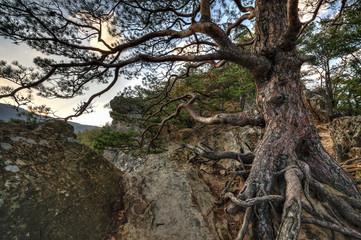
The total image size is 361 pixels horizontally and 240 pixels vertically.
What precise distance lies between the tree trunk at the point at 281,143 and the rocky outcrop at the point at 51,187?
1616mm

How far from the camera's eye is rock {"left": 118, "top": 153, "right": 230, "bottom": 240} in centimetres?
162

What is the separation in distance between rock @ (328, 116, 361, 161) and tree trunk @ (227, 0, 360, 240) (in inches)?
94.7

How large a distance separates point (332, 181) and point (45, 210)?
3.53 m

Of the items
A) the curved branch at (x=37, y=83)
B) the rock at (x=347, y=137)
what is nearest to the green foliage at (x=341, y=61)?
the rock at (x=347, y=137)

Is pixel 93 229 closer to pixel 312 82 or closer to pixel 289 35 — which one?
pixel 289 35

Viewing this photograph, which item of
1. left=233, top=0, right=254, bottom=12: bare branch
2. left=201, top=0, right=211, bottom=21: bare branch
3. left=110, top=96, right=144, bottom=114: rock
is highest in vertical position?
left=233, top=0, right=254, bottom=12: bare branch

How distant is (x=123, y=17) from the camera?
3203 mm

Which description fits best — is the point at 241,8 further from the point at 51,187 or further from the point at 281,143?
the point at 51,187

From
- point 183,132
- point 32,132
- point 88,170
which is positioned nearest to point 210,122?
point 88,170

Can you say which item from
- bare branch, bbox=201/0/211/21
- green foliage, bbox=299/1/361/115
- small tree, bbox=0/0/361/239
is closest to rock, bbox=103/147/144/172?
small tree, bbox=0/0/361/239

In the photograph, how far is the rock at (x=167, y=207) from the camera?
5.31 ft

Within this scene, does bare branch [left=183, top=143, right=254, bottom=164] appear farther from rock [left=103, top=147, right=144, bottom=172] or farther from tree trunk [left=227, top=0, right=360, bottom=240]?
rock [left=103, top=147, right=144, bottom=172]

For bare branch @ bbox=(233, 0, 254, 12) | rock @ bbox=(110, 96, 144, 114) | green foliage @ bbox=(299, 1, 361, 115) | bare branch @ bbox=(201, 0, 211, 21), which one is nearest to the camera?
bare branch @ bbox=(201, 0, 211, 21)

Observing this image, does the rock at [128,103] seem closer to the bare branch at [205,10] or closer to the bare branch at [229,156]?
the bare branch at [229,156]
